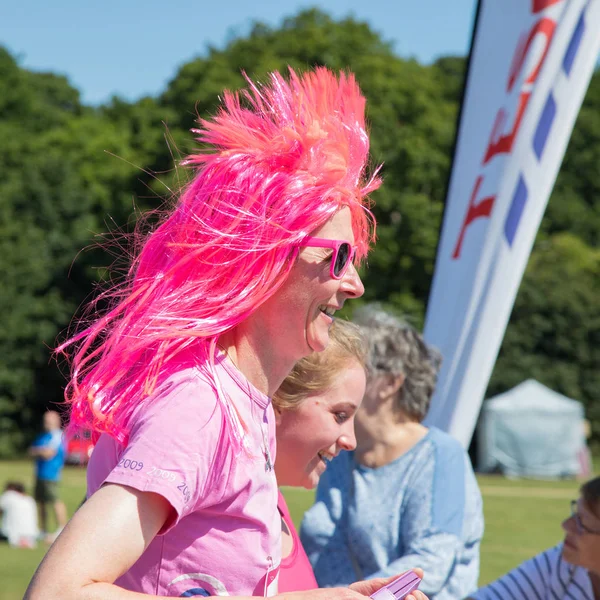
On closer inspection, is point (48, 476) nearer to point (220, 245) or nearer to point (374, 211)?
point (220, 245)

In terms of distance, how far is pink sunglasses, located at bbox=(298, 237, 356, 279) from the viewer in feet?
5.40

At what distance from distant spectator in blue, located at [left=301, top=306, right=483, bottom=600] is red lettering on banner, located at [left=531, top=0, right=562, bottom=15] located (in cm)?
131

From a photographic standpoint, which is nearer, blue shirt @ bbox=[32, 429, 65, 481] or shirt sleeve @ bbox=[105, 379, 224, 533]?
shirt sleeve @ bbox=[105, 379, 224, 533]

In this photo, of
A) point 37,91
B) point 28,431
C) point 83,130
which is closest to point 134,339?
point 28,431

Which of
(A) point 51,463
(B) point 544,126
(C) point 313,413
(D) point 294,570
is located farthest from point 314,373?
(A) point 51,463

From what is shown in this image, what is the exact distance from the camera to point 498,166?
3658 mm

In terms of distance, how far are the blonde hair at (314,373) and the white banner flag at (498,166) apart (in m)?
1.32

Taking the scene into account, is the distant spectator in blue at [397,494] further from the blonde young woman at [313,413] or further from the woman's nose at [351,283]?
the woman's nose at [351,283]

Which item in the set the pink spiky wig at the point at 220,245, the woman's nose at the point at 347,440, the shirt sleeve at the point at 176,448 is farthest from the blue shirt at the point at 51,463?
the shirt sleeve at the point at 176,448

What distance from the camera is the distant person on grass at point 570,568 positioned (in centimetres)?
302

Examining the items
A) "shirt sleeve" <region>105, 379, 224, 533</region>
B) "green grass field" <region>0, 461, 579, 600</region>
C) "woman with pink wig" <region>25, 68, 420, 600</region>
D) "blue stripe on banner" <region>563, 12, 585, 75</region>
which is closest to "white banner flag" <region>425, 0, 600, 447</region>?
"blue stripe on banner" <region>563, 12, 585, 75</region>

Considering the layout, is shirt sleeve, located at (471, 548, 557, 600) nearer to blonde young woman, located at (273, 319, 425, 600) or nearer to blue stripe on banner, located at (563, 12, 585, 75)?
blonde young woman, located at (273, 319, 425, 600)

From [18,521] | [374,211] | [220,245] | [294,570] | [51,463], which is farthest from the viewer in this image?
[374,211]

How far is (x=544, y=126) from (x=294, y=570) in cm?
210
